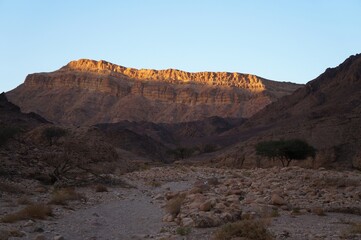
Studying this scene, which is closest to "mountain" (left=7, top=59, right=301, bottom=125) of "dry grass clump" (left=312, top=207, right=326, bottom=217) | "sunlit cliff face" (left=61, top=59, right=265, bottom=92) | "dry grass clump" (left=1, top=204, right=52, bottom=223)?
"sunlit cliff face" (left=61, top=59, right=265, bottom=92)

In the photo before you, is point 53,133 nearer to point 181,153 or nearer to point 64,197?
point 64,197

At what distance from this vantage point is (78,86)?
164875 millimetres

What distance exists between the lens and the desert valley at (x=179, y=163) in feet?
40.4

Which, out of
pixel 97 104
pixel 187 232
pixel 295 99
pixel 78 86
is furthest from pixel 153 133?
pixel 187 232

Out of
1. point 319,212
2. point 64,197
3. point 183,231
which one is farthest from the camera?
point 64,197

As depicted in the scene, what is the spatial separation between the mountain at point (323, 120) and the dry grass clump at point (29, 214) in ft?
127

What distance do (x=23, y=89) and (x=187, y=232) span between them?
162 m

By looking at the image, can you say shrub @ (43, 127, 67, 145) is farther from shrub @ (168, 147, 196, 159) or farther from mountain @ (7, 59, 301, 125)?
mountain @ (7, 59, 301, 125)

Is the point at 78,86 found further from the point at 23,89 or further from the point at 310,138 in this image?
the point at 310,138

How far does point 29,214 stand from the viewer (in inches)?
510

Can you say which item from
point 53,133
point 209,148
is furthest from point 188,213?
point 209,148

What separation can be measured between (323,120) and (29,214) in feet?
199

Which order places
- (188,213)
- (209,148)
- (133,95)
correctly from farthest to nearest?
(133,95) → (209,148) → (188,213)

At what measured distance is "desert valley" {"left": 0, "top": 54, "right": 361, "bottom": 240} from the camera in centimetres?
1231
